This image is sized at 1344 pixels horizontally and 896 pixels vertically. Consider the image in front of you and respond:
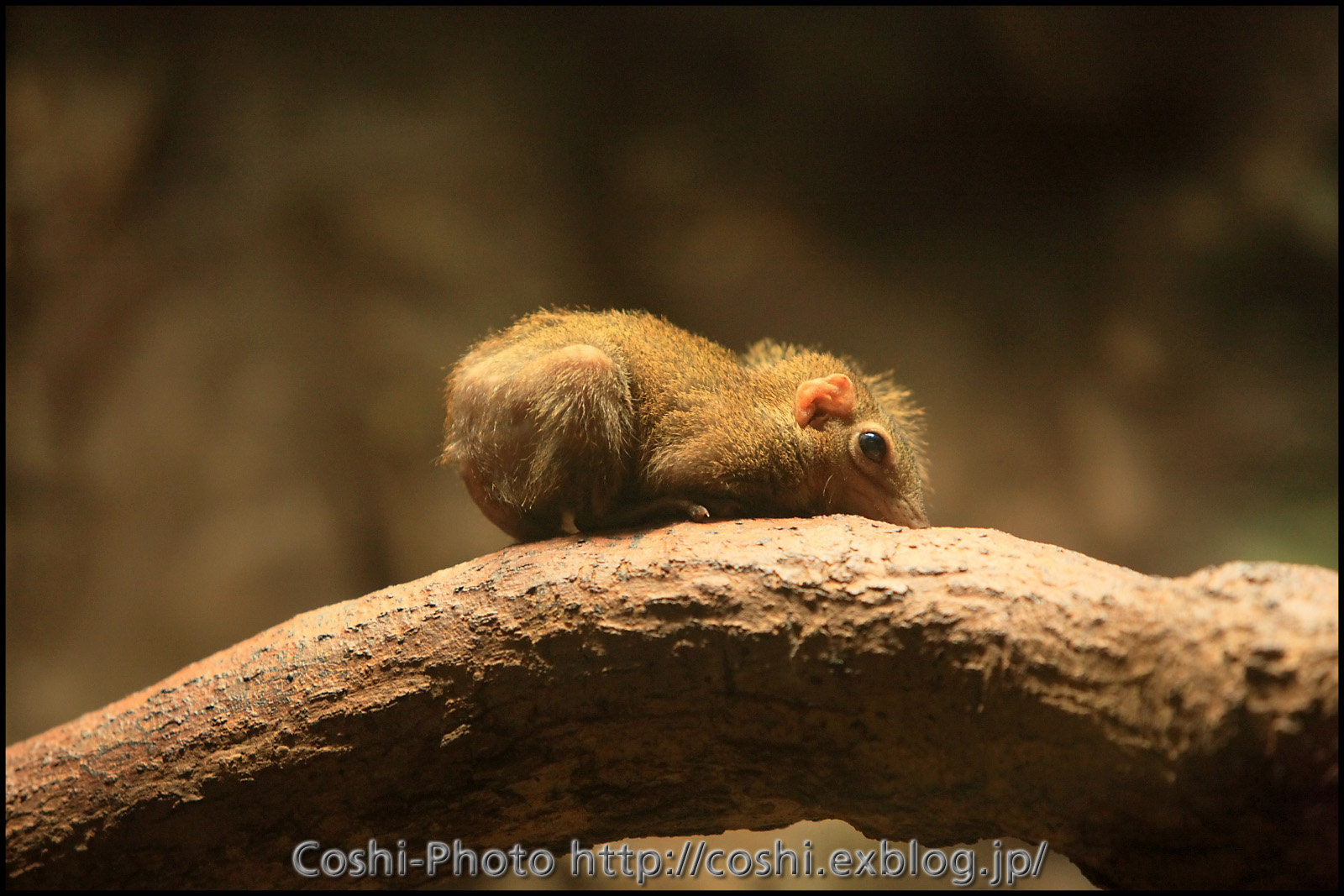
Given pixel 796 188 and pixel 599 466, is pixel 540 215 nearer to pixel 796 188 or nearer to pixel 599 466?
pixel 796 188

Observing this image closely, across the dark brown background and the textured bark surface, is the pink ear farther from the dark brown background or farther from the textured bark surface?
the dark brown background

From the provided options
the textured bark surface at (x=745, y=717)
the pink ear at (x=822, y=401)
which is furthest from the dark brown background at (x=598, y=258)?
the textured bark surface at (x=745, y=717)

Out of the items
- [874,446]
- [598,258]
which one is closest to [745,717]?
[874,446]

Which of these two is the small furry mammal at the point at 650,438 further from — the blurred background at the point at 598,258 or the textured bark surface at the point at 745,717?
the blurred background at the point at 598,258

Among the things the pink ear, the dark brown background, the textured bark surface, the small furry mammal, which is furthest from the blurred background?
the textured bark surface

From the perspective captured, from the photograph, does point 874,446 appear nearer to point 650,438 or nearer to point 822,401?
point 822,401

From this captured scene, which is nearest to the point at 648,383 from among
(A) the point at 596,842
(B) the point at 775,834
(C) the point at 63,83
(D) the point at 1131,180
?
(A) the point at 596,842
